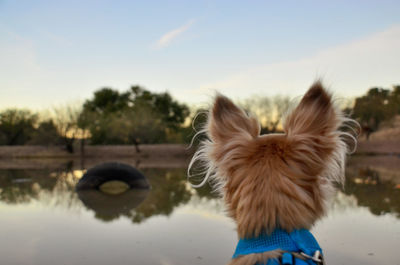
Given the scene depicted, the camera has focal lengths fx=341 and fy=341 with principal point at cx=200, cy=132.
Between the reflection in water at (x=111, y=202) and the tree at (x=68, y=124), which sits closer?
the reflection in water at (x=111, y=202)

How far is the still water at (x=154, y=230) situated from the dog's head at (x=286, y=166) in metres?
1.99

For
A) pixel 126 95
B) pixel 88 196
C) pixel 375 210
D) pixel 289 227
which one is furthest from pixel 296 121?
pixel 126 95

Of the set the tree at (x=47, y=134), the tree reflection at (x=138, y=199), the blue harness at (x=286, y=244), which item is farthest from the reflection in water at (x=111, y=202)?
the tree at (x=47, y=134)

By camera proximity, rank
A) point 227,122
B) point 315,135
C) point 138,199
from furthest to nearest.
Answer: point 138,199 < point 227,122 < point 315,135

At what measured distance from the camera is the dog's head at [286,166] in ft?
6.81

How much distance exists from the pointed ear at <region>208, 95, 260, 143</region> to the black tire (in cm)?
1132

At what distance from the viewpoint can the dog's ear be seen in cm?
217

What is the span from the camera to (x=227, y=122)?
96.3 inches

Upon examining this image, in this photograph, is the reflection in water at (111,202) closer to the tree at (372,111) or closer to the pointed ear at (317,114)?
the pointed ear at (317,114)

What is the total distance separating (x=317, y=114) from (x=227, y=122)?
24.1 inches

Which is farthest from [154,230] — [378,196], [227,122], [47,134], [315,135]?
[47,134]

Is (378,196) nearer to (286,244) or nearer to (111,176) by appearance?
(111,176)

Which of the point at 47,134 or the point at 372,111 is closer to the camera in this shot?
the point at 47,134

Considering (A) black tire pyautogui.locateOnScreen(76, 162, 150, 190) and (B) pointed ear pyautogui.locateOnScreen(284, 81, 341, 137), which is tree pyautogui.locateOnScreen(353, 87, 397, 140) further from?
(B) pointed ear pyautogui.locateOnScreen(284, 81, 341, 137)
